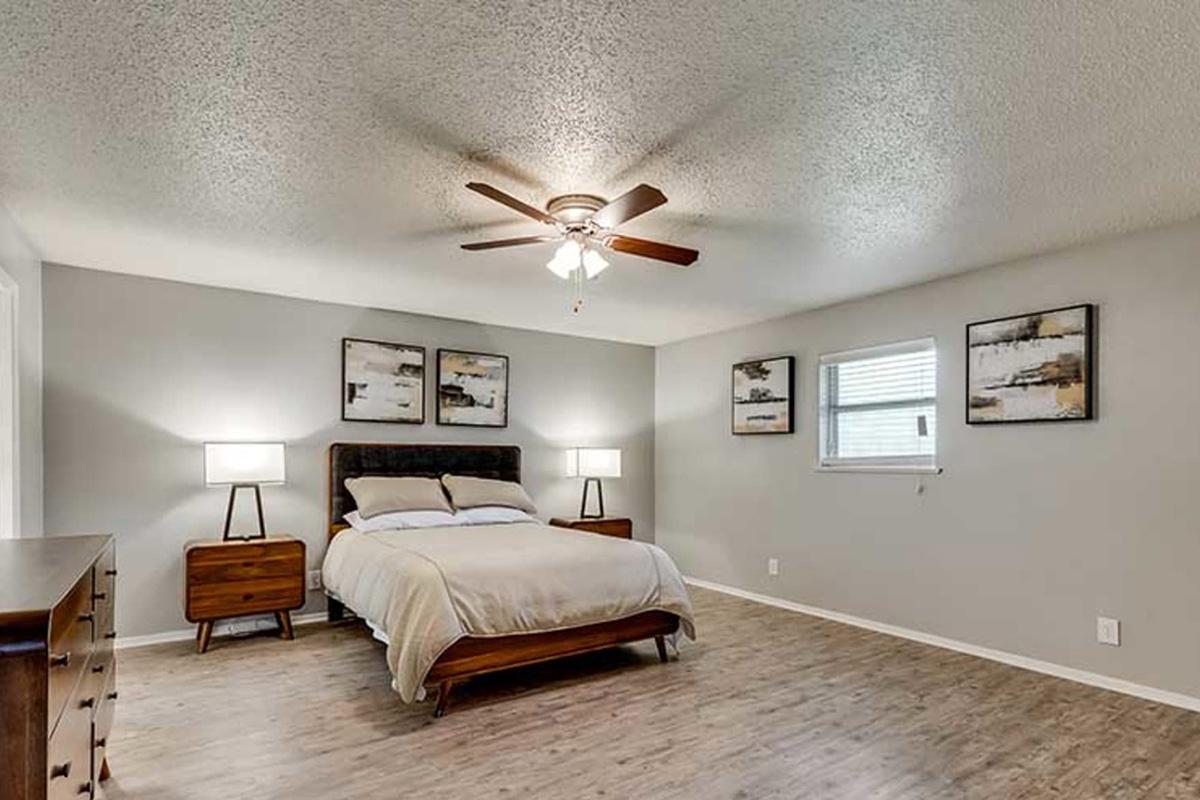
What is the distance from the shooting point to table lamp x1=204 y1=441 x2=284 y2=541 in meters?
4.12

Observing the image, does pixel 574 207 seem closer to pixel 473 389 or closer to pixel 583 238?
pixel 583 238

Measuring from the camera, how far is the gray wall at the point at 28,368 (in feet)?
11.2

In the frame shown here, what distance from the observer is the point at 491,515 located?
499 cm

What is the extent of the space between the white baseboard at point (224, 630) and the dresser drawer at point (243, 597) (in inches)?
17.9

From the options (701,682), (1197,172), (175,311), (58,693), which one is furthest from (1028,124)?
(175,311)

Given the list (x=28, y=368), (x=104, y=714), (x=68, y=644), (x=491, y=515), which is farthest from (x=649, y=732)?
(x=28, y=368)

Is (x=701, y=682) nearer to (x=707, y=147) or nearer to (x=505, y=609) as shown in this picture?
→ (x=505, y=609)

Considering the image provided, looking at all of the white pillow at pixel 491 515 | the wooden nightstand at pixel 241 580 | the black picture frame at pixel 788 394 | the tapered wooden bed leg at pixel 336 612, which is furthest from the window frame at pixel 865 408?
the wooden nightstand at pixel 241 580

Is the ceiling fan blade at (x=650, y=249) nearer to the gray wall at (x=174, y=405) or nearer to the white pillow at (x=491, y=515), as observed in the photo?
the white pillow at (x=491, y=515)

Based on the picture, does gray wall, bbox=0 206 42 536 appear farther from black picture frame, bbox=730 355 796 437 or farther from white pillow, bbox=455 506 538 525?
black picture frame, bbox=730 355 796 437

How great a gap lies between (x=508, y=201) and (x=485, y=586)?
181 centimetres

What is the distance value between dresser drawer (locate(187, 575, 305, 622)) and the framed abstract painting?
1721mm

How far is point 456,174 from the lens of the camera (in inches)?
107

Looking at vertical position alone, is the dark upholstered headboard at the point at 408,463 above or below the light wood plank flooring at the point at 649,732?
above
